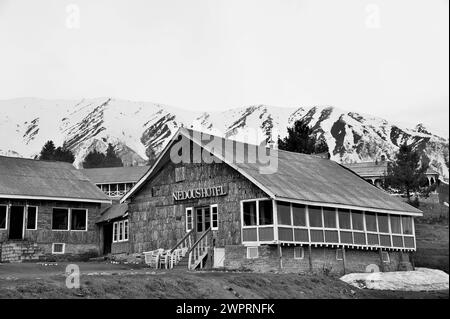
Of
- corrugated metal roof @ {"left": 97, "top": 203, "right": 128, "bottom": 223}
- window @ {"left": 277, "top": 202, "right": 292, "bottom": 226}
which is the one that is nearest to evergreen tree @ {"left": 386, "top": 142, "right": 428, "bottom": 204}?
corrugated metal roof @ {"left": 97, "top": 203, "right": 128, "bottom": 223}

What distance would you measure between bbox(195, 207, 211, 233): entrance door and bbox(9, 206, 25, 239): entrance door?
10.8 metres

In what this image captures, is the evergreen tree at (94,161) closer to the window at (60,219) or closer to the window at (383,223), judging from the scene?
the window at (60,219)

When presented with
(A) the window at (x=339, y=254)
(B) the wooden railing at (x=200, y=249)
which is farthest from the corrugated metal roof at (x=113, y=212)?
(A) the window at (x=339, y=254)

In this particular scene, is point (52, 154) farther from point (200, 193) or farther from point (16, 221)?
point (200, 193)

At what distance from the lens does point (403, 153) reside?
229ft

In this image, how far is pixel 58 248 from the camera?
1697 inches

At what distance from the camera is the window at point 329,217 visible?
37625 millimetres

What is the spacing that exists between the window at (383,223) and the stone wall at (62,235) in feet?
57.9

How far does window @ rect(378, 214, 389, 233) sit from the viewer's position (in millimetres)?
41834

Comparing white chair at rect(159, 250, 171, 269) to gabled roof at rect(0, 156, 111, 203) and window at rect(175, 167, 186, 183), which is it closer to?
window at rect(175, 167, 186, 183)
